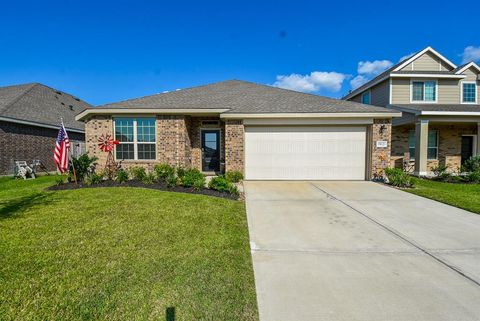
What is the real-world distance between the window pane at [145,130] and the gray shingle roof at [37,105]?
22.7 ft

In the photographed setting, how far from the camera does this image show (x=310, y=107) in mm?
11031

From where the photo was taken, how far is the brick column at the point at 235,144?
1080 cm

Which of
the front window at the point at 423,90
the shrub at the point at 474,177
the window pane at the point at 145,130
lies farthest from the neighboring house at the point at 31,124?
the front window at the point at 423,90

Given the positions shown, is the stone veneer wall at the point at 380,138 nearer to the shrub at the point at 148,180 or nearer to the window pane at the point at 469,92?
the shrub at the point at 148,180

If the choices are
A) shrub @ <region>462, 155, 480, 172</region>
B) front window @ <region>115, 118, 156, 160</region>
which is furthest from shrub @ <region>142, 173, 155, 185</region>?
shrub @ <region>462, 155, 480, 172</region>

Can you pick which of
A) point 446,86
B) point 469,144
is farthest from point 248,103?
point 469,144

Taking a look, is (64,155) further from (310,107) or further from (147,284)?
(310,107)

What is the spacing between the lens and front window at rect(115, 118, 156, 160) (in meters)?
11.3

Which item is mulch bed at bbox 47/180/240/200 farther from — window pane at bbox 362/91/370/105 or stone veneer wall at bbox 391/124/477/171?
window pane at bbox 362/91/370/105

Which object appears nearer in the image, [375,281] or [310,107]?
[375,281]

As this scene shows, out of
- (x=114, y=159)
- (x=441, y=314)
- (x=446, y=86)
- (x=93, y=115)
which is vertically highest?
(x=446, y=86)

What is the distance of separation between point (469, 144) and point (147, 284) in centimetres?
1908

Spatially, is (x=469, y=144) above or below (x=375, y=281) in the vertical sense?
above

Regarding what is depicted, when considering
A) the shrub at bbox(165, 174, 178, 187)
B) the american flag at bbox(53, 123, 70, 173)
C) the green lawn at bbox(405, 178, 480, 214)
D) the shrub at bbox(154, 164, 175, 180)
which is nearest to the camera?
the green lawn at bbox(405, 178, 480, 214)
